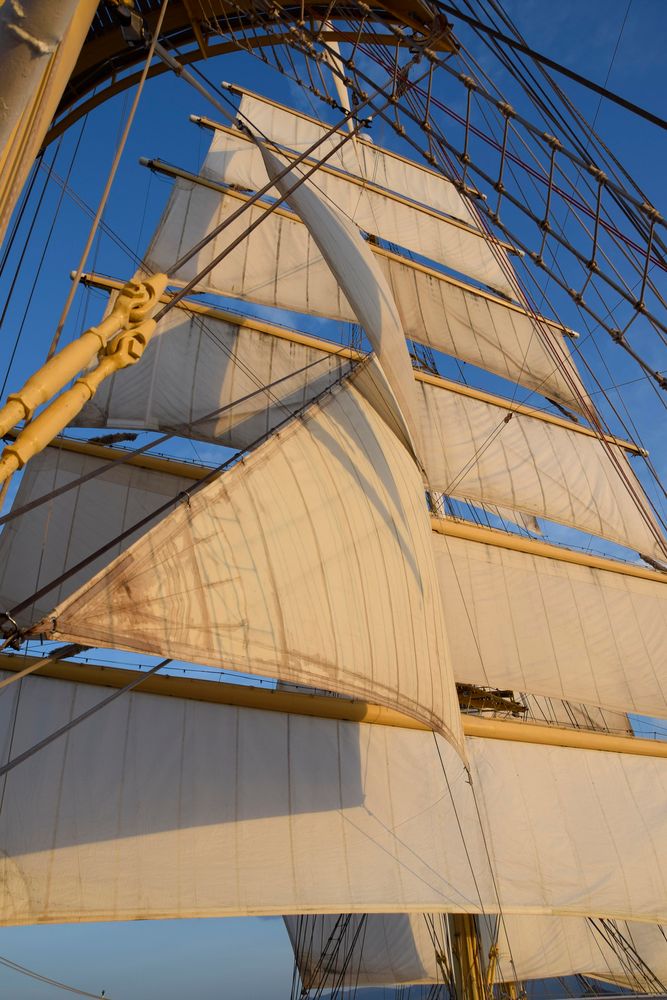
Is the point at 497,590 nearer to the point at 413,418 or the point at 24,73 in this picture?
the point at 413,418

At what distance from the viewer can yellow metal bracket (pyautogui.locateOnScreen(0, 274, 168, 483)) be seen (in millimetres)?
2143

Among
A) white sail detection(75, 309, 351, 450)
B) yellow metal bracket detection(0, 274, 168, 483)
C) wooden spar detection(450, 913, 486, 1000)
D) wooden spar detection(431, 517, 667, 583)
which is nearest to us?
yellow metal bracket detection(0, 274, 168, 483)

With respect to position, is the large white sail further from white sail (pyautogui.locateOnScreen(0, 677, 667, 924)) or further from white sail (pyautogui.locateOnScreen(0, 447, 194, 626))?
white sail (pyautogui.locateOnScreen(0, 677, 667, 924))

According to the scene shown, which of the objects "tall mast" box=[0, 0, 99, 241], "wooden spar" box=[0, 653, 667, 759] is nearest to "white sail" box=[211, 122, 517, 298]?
"wooden spar" box=[0, 653, 667, 759]

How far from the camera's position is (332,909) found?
7.60 m

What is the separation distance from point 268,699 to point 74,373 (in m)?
7.02

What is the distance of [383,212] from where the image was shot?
18766 mm

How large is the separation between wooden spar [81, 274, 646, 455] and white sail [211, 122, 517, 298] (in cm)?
318

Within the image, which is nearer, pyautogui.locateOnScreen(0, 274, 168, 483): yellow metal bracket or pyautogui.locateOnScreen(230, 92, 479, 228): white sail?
pyautogui.locateOnScreen(0, 274, 168, 483): yellow metal bracket

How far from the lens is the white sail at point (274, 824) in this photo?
274 inches

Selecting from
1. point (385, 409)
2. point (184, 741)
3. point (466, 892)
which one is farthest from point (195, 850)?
point (385, 409)

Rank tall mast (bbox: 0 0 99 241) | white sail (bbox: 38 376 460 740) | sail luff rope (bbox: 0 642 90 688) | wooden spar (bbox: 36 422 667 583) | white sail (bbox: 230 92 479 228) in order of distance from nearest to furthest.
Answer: tall mast (bbox: 0 0 99 241) → sail luff rope (bbox: 0 642 90 688) → white sail (bbox: 38 376 460 740) → wooden spar (bbox: 36 422 667 583) → white sail (bbox: 230 92 479 228)

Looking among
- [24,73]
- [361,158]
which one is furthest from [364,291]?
[361,158]

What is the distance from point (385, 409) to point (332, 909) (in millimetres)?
6045
